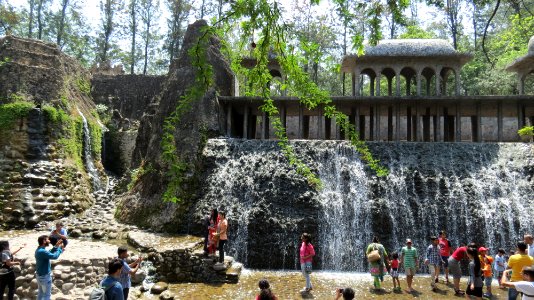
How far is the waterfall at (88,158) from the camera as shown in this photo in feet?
64.2

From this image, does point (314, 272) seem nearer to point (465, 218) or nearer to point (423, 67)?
point (465, 218)

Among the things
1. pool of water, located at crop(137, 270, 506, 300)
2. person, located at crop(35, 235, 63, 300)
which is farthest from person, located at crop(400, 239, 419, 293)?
person, located at crop(35, 235, 63, 300)

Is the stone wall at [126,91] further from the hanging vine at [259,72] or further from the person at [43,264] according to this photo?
the hanging vine at [259,72]

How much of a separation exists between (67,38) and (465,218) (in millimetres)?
38784

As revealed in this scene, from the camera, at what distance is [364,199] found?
1400 centimetres

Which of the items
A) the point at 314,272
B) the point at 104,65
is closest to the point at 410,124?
the point at 314,272

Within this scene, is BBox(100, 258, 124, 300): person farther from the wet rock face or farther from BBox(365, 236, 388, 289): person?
the wet rock face

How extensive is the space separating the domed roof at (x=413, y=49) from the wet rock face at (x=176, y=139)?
773cm

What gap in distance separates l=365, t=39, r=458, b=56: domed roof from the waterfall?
14.5 m

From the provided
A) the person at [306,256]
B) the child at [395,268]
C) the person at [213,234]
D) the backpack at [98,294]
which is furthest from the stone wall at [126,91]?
the backpack at [98,294]

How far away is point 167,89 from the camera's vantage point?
18406 millimetres

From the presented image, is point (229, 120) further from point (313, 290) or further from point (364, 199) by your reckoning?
point (313, 290)

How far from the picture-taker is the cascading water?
→ 42.4 feet

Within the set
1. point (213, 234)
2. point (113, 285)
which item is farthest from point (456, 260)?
point (113, 285)
